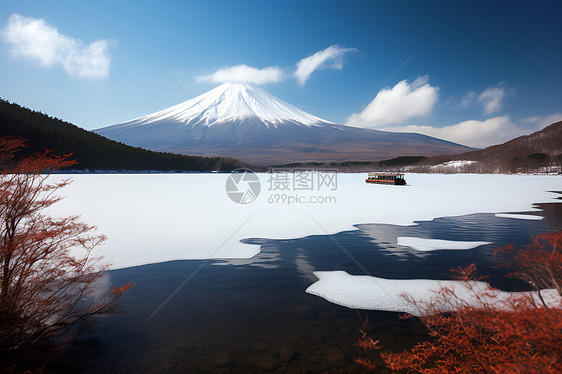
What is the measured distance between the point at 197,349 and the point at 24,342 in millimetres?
2912

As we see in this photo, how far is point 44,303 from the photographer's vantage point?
206 inches

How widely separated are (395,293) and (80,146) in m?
99.3

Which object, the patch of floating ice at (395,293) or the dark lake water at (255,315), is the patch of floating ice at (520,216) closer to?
the dark lake water at (255,315)

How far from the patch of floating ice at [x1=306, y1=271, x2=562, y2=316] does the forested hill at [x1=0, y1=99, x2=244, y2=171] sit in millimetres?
58863

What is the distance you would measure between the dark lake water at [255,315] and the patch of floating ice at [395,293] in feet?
1.14

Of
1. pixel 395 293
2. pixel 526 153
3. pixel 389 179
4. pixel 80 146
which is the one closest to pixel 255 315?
pixel 395 293

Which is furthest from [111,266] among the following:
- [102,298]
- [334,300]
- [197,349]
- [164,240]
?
[334,300]

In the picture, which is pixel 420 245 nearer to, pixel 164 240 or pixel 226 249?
pixel 226 249

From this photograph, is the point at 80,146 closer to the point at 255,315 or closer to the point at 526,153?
the point at 255,315

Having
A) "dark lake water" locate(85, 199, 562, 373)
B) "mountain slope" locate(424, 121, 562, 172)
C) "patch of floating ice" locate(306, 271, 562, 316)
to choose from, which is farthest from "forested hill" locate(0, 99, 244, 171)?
"mountain slope" locate(424, 121, 562, 172)

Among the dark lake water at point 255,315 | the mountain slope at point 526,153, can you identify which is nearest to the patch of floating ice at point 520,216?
the dark lake water at point 255,315

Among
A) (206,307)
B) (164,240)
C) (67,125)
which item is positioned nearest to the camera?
(206,307)

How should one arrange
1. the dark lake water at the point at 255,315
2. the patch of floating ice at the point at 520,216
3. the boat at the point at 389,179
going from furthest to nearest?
the boat at the point at 389,179
the patch of floating ice at the point at 520,216
the dark lake water at the point at 255,315

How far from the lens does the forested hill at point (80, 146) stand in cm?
7038
